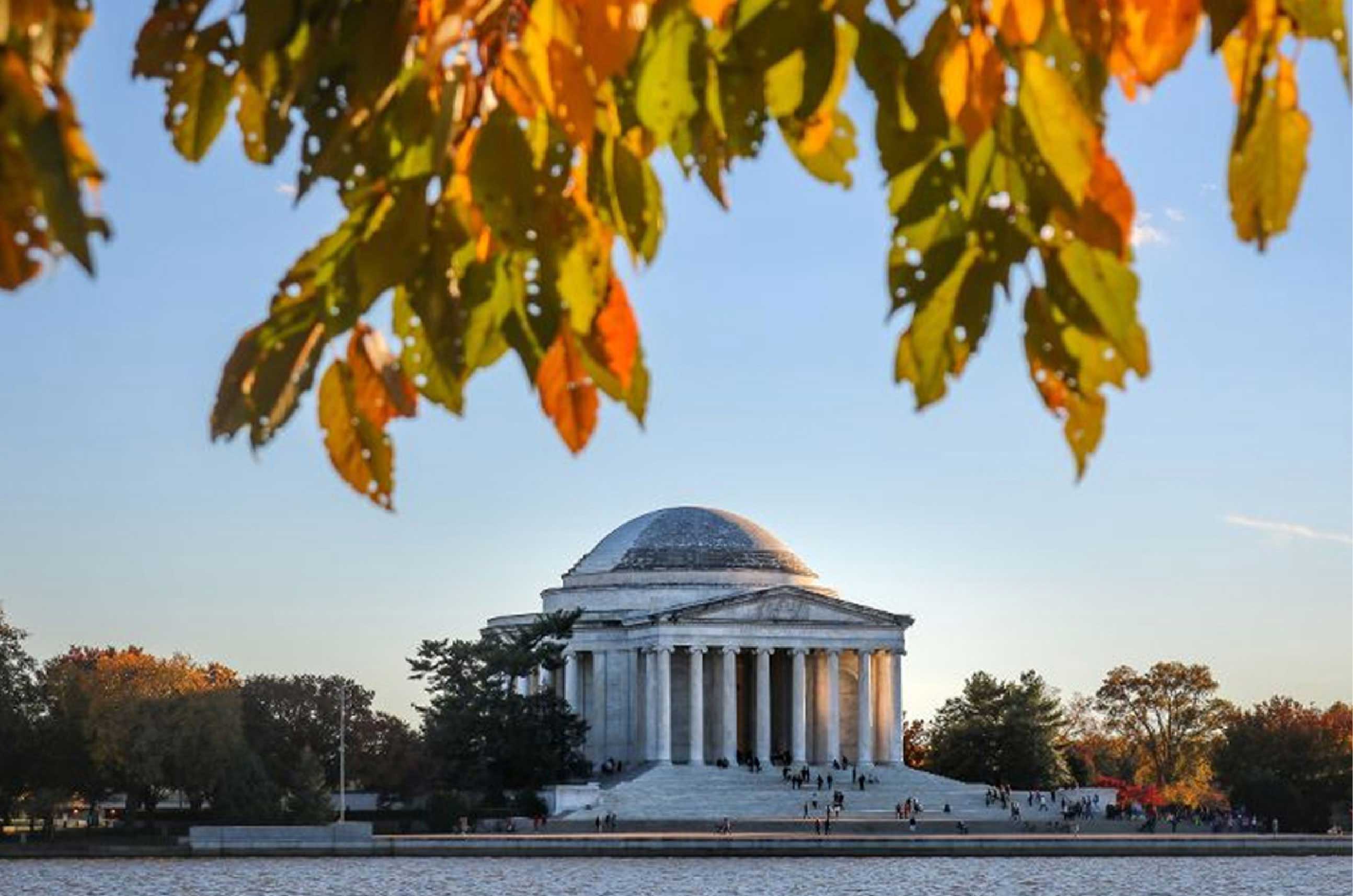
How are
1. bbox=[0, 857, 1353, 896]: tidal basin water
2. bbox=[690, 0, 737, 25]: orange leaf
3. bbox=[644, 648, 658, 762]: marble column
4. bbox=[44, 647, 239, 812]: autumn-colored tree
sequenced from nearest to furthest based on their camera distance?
bbox=[690, 0, 737, 25]: orange leaf
bbox=[0, 857, 1353, 896]: tidal basin water
bbox=[44, 647, 239, 812]: autumn-colored tree
bbox=[644, 648, 658, 762]: marble column

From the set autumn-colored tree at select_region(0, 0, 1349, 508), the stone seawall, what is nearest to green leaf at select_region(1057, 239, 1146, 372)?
autumn-colored tree at select_region(0, 0, 1349, 508)

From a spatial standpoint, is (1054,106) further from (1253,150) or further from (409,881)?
(409,881)

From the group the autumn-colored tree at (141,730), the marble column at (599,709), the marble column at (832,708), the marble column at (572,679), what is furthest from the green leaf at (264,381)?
the marble column at (572,679)

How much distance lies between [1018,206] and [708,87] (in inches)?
18.8

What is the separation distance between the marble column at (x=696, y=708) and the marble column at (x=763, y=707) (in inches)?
96.8

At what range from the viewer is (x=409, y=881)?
5362 cm

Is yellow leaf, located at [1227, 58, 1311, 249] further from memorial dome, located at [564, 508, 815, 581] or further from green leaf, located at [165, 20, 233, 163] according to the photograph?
memorial dome, located at [564, 508, 815, 581]

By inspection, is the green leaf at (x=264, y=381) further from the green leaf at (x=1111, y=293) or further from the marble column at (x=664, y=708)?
the marble column at (x=664, y=708)

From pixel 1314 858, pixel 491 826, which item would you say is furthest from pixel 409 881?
pixel 1314 858

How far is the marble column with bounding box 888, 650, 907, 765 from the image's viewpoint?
9794 centimetres

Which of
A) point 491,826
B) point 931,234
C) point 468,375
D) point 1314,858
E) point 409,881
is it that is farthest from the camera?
point 491,826

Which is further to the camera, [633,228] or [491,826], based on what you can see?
[491,826]

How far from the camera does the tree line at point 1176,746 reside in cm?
9050

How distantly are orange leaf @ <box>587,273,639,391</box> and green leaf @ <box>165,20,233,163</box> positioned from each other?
67 cm
